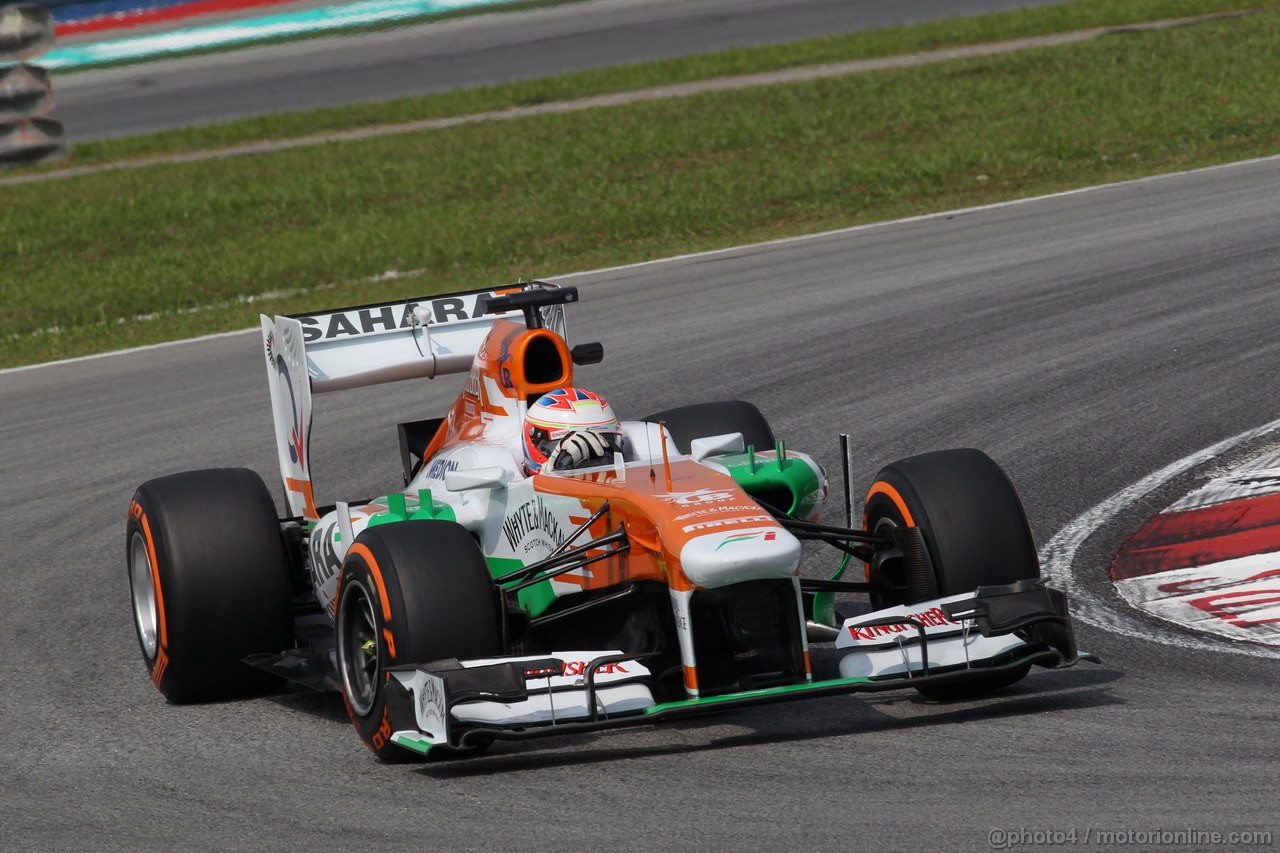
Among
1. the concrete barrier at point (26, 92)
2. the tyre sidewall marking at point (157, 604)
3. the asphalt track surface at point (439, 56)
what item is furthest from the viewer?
the asphalt track surface at point (439, 56)

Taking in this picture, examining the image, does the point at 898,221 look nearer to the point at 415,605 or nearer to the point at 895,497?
the point at 895,497

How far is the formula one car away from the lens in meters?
5.98

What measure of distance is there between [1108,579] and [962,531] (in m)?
1.71

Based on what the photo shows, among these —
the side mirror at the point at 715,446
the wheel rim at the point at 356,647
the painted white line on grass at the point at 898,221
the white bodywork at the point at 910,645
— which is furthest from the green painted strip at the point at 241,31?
the white bodywork at the point at 910,645

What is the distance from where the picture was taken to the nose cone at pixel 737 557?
231 inches

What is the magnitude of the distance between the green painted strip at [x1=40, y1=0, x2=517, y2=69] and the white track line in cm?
2901

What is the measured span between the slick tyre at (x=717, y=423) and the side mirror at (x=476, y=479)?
4.57 ft

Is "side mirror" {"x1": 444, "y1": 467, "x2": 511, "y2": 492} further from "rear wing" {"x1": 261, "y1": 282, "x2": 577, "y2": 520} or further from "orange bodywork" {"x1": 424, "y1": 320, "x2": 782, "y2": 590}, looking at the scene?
"rear wing" {"x1": 261, "y1": 282, "x2": 577, "y2": 520}

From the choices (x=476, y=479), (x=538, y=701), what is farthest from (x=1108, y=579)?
(x=538, y=701)

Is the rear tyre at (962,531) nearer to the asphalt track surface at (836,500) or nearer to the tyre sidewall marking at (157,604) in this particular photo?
the asphalt track surface at (836,500)

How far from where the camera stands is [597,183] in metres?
21.6

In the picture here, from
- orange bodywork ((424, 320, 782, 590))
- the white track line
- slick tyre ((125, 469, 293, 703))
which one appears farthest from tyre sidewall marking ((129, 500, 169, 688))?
the white track line

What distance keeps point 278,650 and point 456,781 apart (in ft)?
5.61

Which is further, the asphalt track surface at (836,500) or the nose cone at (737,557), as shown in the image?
the nose cone at (737,557)
